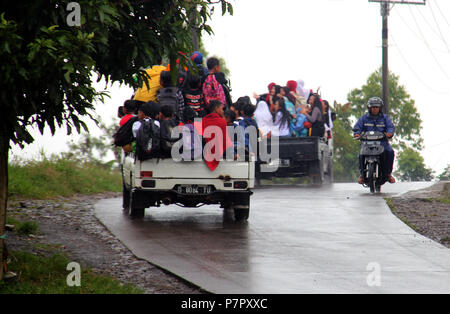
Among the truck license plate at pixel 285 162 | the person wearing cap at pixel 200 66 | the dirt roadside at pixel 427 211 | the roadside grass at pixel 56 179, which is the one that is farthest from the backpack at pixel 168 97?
the truck license plate at pixel 285 162

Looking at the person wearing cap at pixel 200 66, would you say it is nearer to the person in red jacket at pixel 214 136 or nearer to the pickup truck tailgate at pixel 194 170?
the person in red jacket at pixel 214 136

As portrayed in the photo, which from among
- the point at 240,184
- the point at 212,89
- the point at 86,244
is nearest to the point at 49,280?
the point at 86,244

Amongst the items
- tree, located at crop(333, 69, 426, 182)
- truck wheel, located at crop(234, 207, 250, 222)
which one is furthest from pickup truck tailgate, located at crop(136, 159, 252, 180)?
tree, located at crop(333, 69, 426, 182)

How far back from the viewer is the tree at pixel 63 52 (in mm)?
6285

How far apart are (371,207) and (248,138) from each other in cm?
302

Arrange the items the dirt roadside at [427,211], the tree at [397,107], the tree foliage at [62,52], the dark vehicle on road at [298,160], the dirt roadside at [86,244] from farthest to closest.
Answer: the tree at [397,107], the dark vehicle on road at [298,160], the dirt roadside at [427,211], the dirt roadside at [86,244], the tree foliage at [62,52]

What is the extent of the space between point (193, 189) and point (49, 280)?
4.79 m

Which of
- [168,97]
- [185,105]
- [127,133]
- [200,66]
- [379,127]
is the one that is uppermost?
[200,66]

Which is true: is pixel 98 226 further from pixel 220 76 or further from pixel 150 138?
pixel 220 76

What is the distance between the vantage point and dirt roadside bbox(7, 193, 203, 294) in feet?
25.1

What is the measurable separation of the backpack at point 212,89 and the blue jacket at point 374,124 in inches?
179

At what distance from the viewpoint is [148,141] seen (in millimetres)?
11773

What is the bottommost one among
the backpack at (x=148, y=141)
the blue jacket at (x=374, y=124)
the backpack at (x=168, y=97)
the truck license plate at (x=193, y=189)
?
the truck license plate at (x=193, y=189)

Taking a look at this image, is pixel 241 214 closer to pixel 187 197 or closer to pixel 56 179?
pixel 187 197
